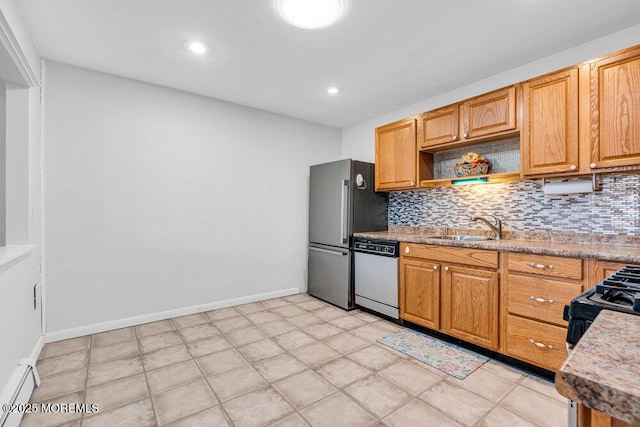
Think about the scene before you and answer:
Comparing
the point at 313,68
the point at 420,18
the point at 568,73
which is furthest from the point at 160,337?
the point at 568,73

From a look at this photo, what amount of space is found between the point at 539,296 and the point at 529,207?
93 cm

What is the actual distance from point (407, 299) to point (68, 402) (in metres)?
2.58

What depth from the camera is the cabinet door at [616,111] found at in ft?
6.41

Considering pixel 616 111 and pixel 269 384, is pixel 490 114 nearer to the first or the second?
pixel 616 111

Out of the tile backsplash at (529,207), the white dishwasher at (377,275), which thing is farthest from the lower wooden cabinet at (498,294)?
the tile backsplash at (529,207)

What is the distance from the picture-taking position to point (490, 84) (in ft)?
9.58

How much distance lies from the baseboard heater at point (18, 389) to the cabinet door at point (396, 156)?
10.8 feet

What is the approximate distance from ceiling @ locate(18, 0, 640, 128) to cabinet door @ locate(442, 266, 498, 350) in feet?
5.77

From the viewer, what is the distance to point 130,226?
300 cm

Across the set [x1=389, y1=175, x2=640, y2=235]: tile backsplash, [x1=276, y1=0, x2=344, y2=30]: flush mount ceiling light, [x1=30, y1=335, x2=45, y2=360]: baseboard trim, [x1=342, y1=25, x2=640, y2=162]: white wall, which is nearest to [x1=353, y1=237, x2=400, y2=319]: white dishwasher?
[x1=389, y1=175, x2=640, y2=235]: tile backsplash

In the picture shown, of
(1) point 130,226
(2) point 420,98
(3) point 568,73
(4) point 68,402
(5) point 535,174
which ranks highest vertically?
(2) point 420,98

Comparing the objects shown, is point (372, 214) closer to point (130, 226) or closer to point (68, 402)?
point (130, 226)

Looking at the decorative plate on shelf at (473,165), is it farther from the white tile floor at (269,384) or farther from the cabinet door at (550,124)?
the white tile floor at (269,384)

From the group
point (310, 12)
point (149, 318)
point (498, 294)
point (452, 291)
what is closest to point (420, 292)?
point (452, 291)
